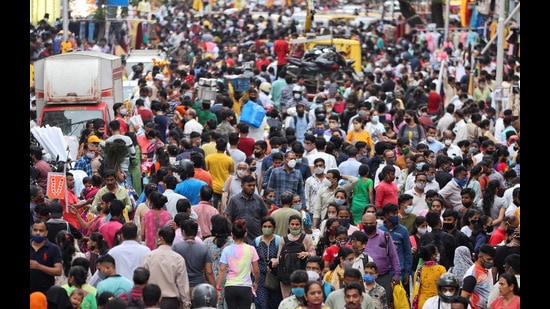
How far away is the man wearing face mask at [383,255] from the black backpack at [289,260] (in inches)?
23.2

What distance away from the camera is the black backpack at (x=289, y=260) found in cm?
1359

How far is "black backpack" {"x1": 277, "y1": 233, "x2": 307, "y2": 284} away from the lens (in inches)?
535

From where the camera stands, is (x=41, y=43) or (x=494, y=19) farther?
(x=494, y=19)

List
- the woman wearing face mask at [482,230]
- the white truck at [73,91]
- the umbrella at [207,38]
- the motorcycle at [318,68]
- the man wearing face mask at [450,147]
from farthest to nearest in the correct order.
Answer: the umbrella at [207,38] < the motorcycle at [318,68] < the white truck at [73,91] < the man wearing face mask at [450,147] < the woman wearing face mask at [482,230]

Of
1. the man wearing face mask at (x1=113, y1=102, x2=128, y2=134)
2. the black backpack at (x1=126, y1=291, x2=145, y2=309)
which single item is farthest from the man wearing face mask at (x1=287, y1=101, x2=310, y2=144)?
the black backpack at (x1=126, y1=291, x2=145, y2=309)

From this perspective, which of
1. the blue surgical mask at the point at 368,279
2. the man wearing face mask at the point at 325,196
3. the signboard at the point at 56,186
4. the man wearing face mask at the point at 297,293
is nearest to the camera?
the man wearing face mask at the point at 297,293

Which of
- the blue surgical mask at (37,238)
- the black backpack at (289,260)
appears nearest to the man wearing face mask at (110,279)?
the blue surgical mask at (37,238)

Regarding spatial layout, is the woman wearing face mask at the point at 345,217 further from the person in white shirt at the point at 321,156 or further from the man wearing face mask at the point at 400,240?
the person in white shirt at the point at 321,156

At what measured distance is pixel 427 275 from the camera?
1309 centimetres

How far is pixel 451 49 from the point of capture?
4141 centimetres

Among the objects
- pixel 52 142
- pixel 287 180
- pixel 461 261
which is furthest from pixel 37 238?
pixel 52 142
